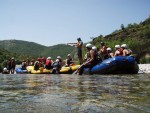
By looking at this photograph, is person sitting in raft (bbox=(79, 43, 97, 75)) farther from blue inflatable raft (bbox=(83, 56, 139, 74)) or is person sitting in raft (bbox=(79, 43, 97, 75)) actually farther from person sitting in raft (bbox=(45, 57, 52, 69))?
person sitting in raft (bbox=(45, 57, 52, 69))

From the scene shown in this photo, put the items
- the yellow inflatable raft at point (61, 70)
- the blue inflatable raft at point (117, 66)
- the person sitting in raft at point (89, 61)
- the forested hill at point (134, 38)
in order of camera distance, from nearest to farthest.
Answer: the blue inflatable raft at point (117, 66), the person sitting in raft at point (89, 61), the yellow inflatable raft at point (61, 70), the forested hill at point (134, 38)

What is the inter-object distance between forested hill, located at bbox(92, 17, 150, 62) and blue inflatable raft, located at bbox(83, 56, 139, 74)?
2444 cm

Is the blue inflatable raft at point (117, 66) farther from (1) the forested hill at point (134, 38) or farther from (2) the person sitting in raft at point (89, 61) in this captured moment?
(1) the forested hill at point (134, 38)

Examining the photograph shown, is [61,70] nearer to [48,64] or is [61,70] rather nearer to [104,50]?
[48,64]

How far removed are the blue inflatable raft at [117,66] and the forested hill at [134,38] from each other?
80.2 ft

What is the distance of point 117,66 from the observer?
1410 centimetres

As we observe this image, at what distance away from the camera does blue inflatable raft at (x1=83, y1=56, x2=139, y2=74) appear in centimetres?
1397

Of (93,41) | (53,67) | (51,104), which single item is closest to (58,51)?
(93,41)

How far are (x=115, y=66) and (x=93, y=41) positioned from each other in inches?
1658

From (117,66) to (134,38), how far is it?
35788mm

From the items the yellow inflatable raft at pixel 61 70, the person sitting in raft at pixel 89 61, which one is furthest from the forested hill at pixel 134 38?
the person sitting in raft at pixel 89 61

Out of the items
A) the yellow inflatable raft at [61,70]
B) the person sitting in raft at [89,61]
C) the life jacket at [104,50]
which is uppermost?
the life jacket at [104,50]

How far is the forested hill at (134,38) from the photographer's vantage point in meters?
41.5

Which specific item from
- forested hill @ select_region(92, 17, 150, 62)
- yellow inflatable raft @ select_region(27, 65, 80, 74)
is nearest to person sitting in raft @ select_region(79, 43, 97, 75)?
yellow inflatable raft @ select_region(27, 65, 80, 74)
